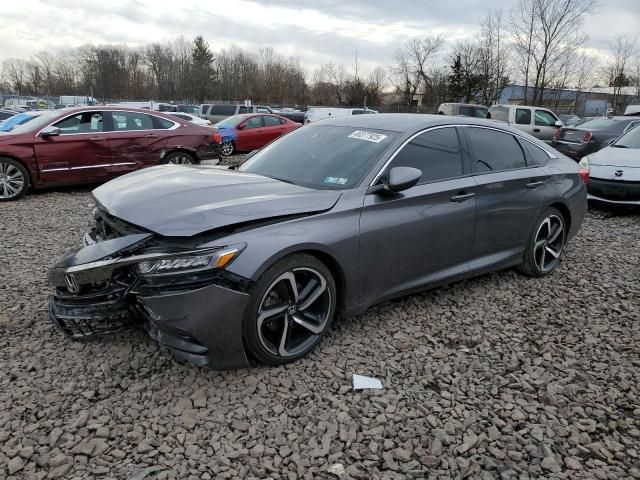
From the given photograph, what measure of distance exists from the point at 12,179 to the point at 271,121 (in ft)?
30.8

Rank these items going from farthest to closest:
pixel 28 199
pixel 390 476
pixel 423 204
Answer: pixel 28 199 → pixel 423 204 → pixel 390 476

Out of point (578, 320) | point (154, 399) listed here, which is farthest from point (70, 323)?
point (578, 320)

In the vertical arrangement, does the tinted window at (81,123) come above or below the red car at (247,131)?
above

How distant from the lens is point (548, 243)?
15.6 ft

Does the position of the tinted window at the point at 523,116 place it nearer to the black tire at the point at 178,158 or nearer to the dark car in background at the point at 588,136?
the dark car in background at the point at 588,136

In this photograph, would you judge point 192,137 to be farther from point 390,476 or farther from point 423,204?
point 390,476

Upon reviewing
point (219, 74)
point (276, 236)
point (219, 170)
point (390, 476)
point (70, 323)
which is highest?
point (219, 74)

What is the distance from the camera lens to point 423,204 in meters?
3.54

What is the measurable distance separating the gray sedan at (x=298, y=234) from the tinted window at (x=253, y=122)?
11622 millimetres

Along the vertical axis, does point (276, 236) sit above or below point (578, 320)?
above

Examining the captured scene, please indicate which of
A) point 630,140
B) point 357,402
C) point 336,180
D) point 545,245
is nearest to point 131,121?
point 336,180

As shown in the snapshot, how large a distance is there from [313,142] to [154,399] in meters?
2.25

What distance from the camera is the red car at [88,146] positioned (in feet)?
25.7

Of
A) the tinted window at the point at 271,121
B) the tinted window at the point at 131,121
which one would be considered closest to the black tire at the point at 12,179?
the tinted window at the point at 131,121
